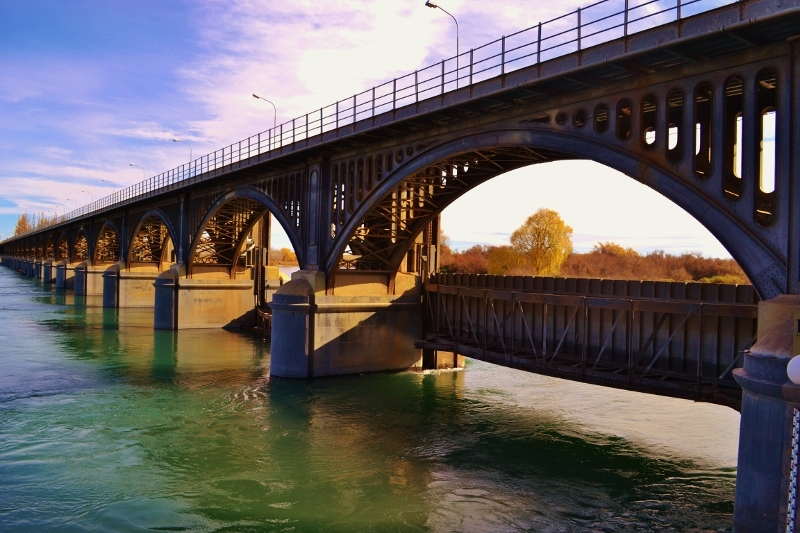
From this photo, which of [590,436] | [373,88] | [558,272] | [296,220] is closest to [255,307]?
[296,220]

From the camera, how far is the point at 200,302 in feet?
141

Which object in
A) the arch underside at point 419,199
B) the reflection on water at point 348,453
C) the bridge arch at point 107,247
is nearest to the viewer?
the reflection on water at point 348,453

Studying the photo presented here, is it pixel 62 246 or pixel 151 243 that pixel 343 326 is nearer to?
pixel 151 243

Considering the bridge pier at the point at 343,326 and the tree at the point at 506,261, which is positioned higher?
the tree at the point at 506,261

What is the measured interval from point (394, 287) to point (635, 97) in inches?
622

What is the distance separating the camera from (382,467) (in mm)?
15797

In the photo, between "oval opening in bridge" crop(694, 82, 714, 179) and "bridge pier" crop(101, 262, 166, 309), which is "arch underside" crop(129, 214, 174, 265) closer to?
"bridge pier" crop(101, 262, 166, 309)

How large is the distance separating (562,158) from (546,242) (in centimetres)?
5195

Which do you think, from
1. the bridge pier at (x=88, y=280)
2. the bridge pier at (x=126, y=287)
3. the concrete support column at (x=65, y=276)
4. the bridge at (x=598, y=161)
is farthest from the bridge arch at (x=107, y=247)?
the bridge at (x=598, y=161)

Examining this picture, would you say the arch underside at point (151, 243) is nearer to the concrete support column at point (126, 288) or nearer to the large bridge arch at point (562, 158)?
the concrete support column at point (126, 288)

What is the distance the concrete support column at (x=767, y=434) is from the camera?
30.2 ft

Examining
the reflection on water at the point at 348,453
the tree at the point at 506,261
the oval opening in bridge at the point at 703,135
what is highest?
the oval opening in bridge at the point at 703,135

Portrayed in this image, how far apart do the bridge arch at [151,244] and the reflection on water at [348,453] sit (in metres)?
30.5

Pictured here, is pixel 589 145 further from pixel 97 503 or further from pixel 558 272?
pixel 558 272
